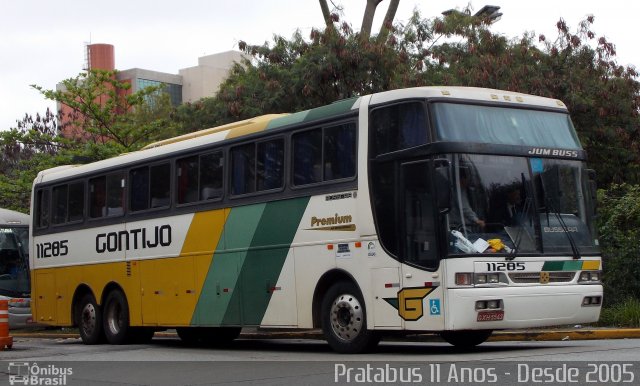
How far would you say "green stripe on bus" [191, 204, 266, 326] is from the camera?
16578 mm

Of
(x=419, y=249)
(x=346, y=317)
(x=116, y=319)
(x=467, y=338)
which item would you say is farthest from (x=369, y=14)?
(x=419, y=249)

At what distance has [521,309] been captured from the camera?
13.4m

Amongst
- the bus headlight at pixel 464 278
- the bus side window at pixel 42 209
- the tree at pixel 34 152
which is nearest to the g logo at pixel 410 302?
the bus headlight at pixel 464 278

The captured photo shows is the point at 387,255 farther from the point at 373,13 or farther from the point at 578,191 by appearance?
the point at 373,13

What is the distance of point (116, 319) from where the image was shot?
2066cm

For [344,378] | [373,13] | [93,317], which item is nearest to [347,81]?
[373,13]

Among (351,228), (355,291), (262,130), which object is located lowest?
(355,291)

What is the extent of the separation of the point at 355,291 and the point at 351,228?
0.88m

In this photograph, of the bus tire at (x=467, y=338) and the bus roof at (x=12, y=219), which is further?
the bus roof at (x=12, y=219)

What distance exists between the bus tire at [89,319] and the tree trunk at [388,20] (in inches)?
419

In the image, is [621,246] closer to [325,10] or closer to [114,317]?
[114,317]

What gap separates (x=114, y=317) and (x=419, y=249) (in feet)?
30.0

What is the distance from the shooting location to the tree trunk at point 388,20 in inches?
1104

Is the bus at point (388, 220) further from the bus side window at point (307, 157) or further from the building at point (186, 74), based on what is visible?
the building at point (186, 74)
